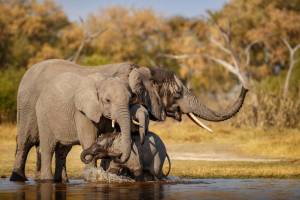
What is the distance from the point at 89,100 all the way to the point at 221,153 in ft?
34.8

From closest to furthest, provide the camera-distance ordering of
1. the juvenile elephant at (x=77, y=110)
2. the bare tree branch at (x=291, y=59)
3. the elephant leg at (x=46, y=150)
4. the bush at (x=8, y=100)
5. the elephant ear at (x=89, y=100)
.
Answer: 1. the juvenile elephant at (x=77, y=110)
2. the elephant ear at (x=89, y=100)
3. the elephant leg at (x=46, y=150)
4. the bush at (x=8, y=100)
5. the bare tree branch at (x=291, y=59)

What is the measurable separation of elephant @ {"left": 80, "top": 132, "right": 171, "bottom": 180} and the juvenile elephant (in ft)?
0.60

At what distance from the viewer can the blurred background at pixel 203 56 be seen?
29.0 metres

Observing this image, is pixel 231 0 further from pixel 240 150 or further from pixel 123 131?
pixel 123 131

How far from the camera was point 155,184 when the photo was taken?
15.5 meters

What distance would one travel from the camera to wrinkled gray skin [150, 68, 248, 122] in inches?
672

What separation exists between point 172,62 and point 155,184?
50.5m

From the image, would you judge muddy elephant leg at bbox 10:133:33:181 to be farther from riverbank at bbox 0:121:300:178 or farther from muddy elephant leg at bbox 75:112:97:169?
muddy elephant leg at bbox 75:112:97:169

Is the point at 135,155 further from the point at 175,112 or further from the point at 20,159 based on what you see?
the point at 20,159

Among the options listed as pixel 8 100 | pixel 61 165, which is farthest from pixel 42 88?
pixel 8 100

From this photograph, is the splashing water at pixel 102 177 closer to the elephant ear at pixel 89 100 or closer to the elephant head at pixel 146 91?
the elephant ear at pixel 89 100

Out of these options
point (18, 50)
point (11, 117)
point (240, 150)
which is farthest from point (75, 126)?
point (18, 50)

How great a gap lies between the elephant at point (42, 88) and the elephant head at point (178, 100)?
223 mm

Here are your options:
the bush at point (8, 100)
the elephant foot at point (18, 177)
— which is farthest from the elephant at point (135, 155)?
the bush at point (8, 100)
